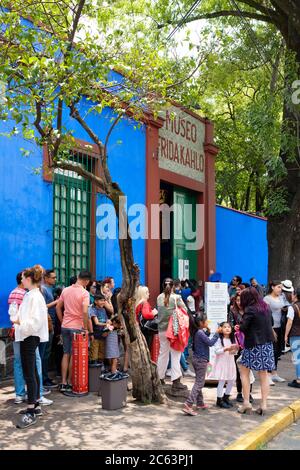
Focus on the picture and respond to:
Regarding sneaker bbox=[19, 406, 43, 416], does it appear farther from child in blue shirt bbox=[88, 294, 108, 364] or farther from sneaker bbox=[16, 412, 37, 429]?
child in blue shirt bbox=[88, 294, 108, 364]

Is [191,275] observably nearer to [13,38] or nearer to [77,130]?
[77,130]

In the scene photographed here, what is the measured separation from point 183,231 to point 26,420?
33.5 feet

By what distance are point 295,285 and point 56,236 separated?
6.70 m

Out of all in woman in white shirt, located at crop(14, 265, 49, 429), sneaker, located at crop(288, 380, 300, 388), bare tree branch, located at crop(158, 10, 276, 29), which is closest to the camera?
woman in white shirt, located at crop(14, 265, 49, 429)

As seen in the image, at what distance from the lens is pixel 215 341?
7680mm

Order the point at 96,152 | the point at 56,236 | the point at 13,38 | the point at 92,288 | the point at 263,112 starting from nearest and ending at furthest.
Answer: the point at 13,38 → the point at 92,288 → the point at 56,236 → the point at 96,152 → the point at 263,112

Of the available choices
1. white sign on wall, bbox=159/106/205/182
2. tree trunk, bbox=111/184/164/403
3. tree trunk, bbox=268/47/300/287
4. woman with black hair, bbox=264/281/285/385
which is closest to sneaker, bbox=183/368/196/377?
woman with black hair, bbox=264/281/285/385

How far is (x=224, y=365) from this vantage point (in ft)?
26.1

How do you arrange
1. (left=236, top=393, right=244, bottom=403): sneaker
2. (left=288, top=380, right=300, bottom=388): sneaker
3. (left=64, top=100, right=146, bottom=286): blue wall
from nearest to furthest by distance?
(left=236, top=393, right=244, bottom=403): sneaker, (left=288, top=380, right=300, bottom=388): sneaker, (left=64, top=100, right=146, bottom=286): blue wall

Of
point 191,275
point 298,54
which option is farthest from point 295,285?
point 298,54

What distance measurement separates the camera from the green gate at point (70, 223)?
10.9 m

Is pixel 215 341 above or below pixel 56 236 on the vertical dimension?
below

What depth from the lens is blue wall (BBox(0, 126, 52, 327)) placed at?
9477mm
